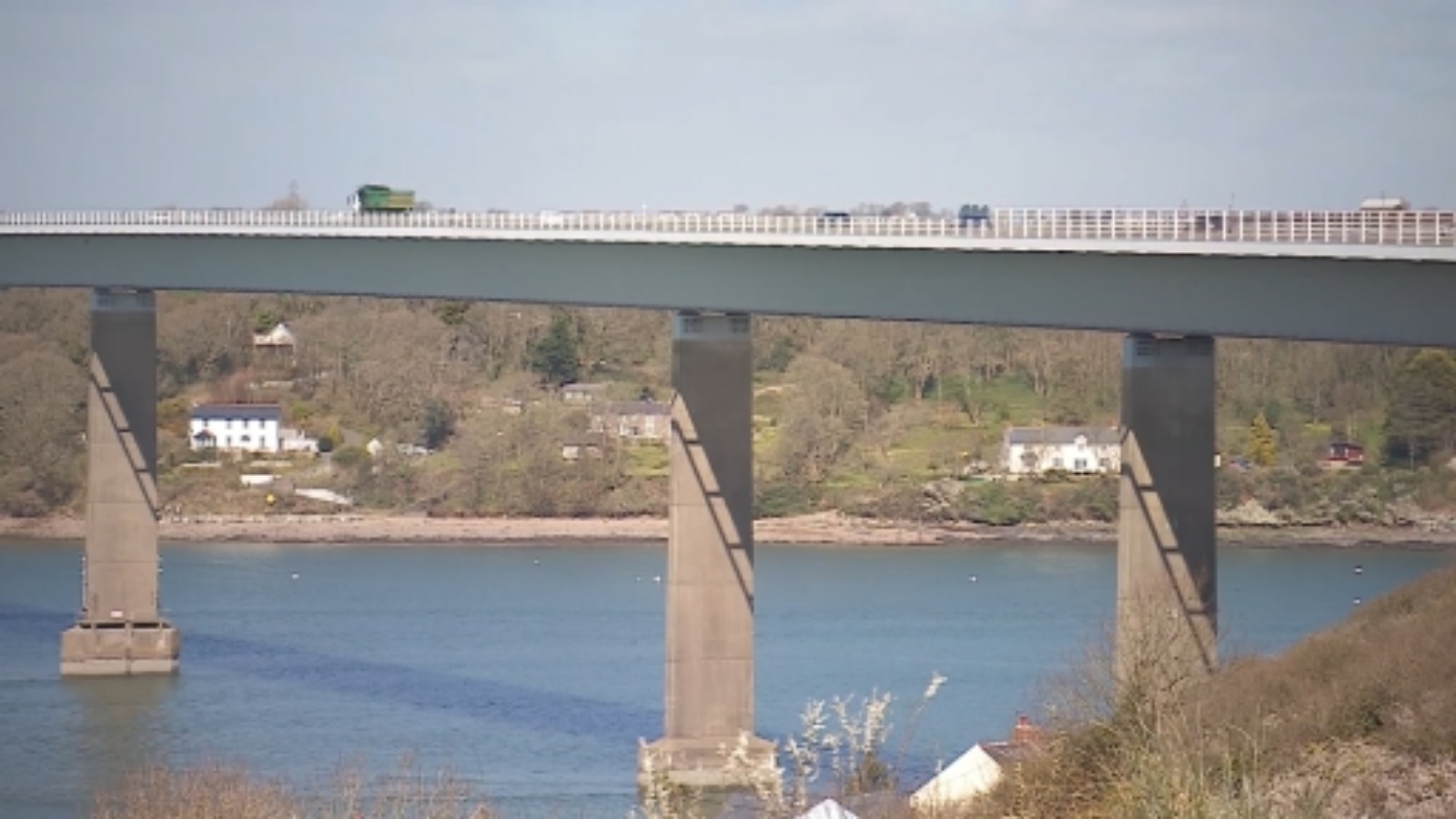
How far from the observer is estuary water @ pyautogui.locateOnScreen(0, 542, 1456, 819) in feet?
129

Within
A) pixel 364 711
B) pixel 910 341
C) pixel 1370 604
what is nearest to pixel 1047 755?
pixel 1370 604

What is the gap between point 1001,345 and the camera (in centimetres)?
9331

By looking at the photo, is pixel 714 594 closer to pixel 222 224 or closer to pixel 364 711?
pixel 364 711

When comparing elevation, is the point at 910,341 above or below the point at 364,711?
above

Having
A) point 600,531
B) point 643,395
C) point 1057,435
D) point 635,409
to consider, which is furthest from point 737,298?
point 643,395

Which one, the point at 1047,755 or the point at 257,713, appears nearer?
the point at 1047,755

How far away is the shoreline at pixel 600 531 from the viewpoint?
8031cm

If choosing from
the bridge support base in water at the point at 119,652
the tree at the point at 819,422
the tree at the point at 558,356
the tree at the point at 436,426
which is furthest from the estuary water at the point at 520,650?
the tree at the point at 558,356

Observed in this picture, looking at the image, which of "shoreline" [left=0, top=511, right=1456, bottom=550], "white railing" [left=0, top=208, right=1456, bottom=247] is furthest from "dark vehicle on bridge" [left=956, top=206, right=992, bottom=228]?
"shoreline" [left=0, top=511, right=1456, bottom=550]

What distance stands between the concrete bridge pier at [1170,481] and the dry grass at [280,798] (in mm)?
7982

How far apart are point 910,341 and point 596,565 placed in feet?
74.1

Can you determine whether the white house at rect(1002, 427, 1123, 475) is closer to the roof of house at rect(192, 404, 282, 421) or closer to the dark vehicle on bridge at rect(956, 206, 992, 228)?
the roof of house at rect(192, 404, 282, 421)

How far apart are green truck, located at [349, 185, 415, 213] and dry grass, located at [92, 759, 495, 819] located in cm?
1997

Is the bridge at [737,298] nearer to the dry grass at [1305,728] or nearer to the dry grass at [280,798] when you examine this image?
the dry grass at [1305,728]
